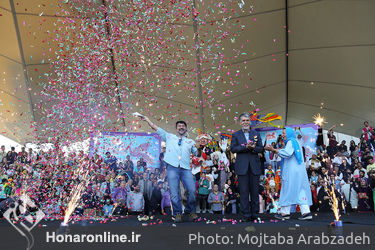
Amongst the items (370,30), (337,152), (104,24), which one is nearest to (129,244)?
(104,24)

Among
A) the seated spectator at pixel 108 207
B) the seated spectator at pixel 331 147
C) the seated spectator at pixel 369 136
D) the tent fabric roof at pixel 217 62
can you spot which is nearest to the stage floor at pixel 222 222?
the seated spectator at pixel 108 207

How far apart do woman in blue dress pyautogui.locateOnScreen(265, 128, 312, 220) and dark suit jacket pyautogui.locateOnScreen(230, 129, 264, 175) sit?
34cm

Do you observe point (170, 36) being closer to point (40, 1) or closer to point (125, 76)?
point (125, 76)

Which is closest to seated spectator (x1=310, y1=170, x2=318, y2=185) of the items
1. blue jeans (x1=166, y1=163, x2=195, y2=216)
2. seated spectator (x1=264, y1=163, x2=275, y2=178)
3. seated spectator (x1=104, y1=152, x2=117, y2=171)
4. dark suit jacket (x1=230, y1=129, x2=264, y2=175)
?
seated spectator (x1=264, y1=163, x2=275, y2=178)

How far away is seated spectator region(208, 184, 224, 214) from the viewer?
783 cm

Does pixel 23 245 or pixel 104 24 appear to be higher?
pixel 104 24

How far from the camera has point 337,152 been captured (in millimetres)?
10547

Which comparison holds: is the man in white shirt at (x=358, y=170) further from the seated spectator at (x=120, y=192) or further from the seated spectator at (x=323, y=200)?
the seated spectator at (x=120, y=192)

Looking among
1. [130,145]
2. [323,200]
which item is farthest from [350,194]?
[130,145]

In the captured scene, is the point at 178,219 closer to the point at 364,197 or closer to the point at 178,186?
the point at 178,186

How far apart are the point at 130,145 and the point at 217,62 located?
3.47 m

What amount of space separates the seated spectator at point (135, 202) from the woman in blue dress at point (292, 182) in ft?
11.2

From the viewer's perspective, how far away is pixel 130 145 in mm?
10180

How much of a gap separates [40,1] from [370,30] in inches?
315
